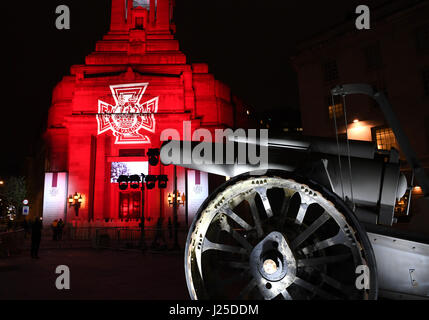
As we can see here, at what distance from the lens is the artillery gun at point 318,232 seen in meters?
3.00

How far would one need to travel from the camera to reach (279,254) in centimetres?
316

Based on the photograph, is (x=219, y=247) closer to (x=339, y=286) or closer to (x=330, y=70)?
(x=339, y=286)

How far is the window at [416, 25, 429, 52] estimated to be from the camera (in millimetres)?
22750

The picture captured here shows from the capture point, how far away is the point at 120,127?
3697 centimetres

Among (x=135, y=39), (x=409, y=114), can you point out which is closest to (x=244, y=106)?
(x=135, y=39)

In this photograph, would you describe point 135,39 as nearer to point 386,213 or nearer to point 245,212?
point 245,212

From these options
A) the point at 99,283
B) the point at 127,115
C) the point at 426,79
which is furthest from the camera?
the point at 127,115

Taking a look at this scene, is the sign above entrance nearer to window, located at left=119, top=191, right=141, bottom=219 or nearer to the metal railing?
window, located at left=119, top=191, right=141, bottom=219

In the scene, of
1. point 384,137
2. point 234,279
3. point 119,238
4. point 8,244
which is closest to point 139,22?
point 119,238

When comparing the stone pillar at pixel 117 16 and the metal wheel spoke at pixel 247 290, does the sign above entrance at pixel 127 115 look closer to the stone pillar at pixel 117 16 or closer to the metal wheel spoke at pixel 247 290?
the stone pillar at pixel 117 16

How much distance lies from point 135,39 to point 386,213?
46163 mm

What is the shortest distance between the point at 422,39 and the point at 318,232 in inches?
1024

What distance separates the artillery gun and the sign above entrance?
3449 cm
